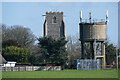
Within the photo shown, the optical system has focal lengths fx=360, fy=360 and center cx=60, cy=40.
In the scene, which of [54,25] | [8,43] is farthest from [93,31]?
[54,25]

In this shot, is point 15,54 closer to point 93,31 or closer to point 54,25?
point 93,31

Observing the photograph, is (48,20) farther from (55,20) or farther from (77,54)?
(77,54)

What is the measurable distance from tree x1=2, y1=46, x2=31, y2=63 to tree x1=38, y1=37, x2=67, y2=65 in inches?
304

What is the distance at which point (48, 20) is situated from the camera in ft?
370

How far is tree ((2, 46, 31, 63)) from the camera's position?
85.4 metres

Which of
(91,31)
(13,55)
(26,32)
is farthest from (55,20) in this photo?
(91,31)

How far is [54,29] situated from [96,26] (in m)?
49.3

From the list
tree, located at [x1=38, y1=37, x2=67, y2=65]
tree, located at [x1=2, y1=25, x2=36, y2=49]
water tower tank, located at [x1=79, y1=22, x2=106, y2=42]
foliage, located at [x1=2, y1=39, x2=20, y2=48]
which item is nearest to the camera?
water tower tank, located at [x1=79, y1=22, x2=106, y2=42]

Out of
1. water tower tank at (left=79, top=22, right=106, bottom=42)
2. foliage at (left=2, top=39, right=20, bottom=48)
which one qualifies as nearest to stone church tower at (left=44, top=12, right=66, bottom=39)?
foliage at (left=2, top=39, right=20, bottom=48)

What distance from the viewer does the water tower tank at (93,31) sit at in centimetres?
6462

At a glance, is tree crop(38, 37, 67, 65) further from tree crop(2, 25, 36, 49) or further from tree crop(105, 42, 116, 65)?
tree crop(2, 25, 36, 49)

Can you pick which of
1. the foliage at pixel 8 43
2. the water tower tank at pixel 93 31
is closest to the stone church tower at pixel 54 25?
the foliage at pixel 8 43

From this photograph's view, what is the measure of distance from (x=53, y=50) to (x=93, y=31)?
16.1m

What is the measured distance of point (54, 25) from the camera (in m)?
114
